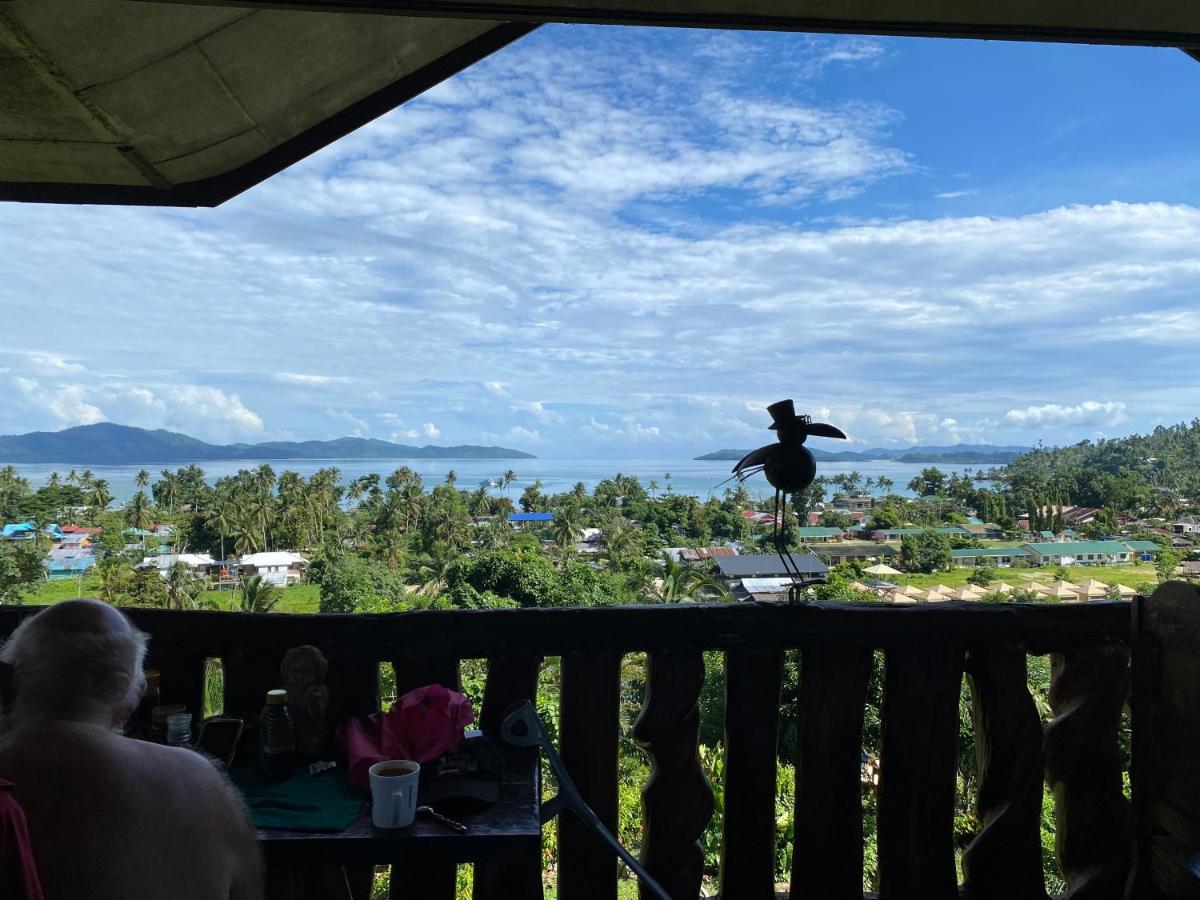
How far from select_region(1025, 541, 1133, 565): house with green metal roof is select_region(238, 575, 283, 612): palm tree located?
30884 millimetres

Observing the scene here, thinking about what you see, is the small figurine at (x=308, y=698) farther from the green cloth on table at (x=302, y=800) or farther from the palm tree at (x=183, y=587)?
the palm tree at (x=183, y=587)

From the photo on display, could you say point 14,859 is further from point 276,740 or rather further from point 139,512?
point 139,512

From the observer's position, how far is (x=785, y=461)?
190 centimetres

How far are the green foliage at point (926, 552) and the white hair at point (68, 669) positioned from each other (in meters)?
32.9

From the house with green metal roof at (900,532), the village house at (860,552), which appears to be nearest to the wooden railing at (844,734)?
the village house at (860,552)

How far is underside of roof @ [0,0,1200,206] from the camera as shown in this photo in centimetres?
149

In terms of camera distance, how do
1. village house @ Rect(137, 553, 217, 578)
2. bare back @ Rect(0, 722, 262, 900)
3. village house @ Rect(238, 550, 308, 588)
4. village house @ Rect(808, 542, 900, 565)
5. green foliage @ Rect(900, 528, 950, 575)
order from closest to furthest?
bare back @ Rect(0, 722, 262, 900) < village house @ Rect(808, 542, 900, 565) < green foliage @ Rect(900, 528, 950, 575) < village house @ Rect(137, 553, 217, 578) < village house @ Rect(238, 550, 308, 588)

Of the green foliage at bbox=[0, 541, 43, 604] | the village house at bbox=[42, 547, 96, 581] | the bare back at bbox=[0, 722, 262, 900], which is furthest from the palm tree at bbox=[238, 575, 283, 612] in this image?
the bare back at bbox=[0, 722, 262, 900]

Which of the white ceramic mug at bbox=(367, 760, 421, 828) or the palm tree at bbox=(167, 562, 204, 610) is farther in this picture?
the palm tree at bbox=(167, 562, 204, 610)

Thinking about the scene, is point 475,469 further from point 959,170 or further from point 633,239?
point 959,170

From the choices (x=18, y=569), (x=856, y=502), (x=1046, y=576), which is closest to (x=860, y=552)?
(x=856, y=502)

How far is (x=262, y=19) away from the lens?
1660mm

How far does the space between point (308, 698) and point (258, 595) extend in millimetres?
37039

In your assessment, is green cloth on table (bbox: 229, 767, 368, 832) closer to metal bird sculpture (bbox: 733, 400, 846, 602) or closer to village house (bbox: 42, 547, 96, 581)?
metal bird sculpture (bbox: 733, 400, 846, 602)
